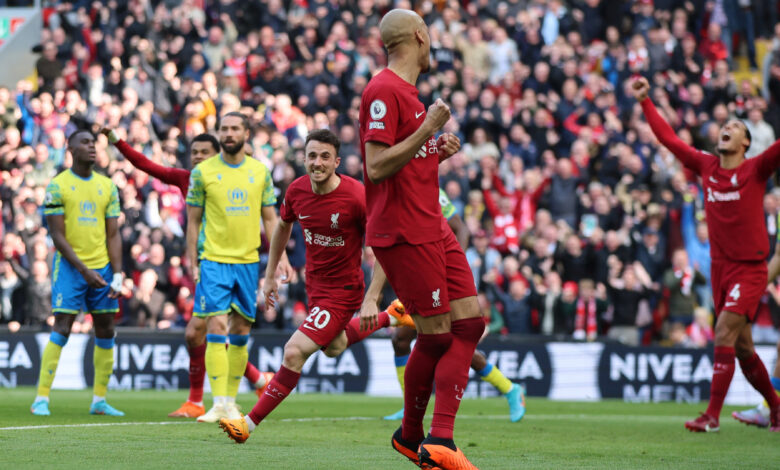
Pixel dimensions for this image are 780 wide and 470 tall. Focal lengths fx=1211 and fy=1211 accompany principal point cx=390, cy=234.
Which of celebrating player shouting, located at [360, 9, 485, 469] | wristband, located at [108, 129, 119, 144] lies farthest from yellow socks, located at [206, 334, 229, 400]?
celebrating player shouting, located at [360, 9, 485, 469]

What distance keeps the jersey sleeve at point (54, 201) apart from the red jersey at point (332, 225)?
11.2ft

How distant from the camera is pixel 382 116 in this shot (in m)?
7.10

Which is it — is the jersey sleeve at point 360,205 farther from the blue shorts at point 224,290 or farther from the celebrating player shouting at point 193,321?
the celebrating player shouting at point 193,321

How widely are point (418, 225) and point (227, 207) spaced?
4760 mm

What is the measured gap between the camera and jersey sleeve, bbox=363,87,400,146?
23.2ft

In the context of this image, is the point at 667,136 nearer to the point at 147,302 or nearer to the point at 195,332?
the point at 195,332

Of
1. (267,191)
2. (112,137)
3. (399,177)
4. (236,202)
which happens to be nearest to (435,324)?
(399,177)

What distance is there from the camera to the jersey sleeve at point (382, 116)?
23.2 ft

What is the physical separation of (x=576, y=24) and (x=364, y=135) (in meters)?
18.7

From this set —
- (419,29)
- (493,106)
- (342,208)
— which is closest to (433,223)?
(419,29)

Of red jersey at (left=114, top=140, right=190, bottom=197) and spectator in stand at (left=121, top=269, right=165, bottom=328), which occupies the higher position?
red jersey at (left=114, top=140, right=190, bottom=197)

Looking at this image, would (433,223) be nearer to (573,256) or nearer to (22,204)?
(573,256)

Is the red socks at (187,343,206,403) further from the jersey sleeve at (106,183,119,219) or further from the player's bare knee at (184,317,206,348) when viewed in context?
the jersey sleeve at (106,183,119,219)

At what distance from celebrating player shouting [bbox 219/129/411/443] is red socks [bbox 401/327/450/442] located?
68.2 inches
